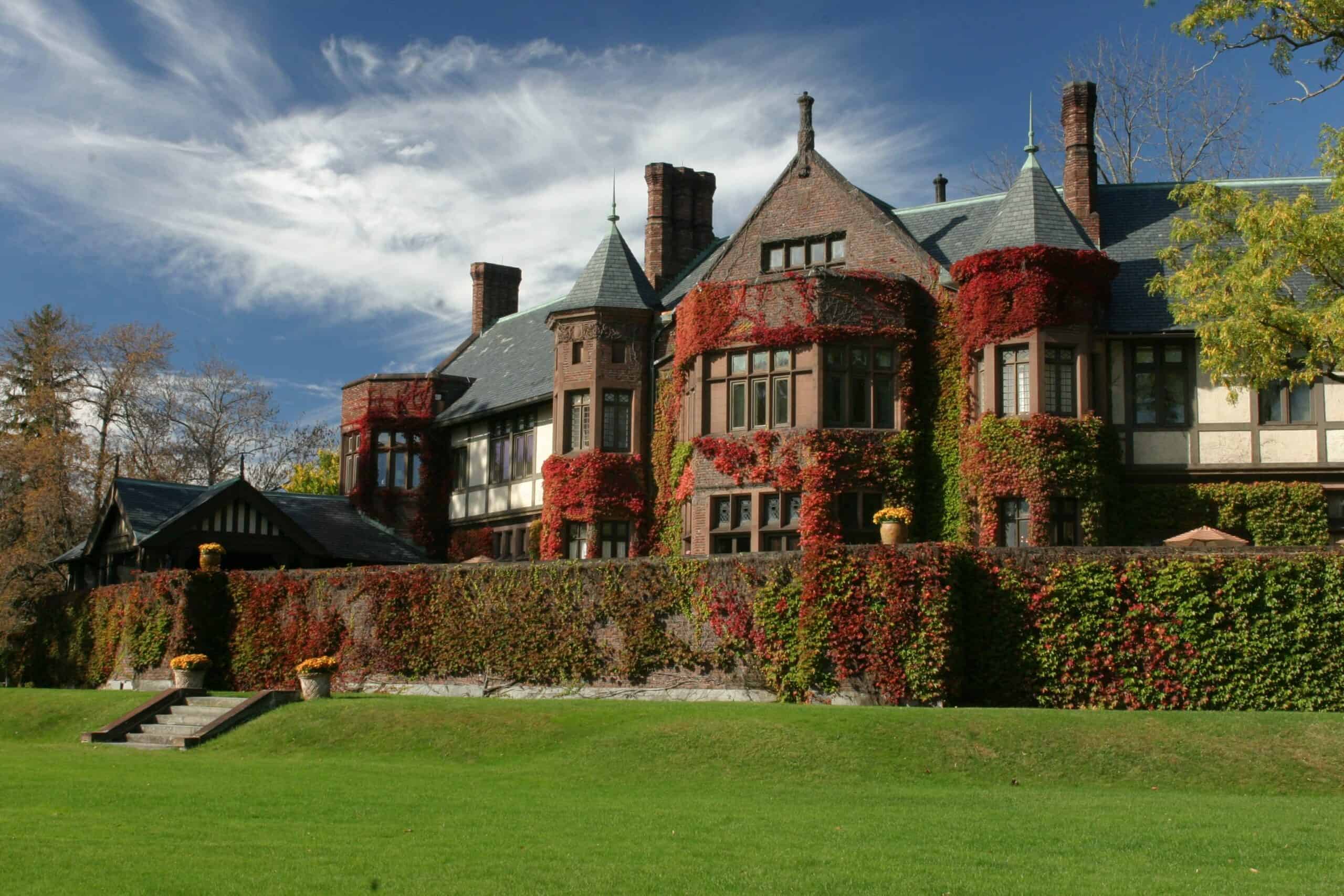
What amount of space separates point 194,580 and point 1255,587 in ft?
73.5

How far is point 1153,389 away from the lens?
30062 millimetres

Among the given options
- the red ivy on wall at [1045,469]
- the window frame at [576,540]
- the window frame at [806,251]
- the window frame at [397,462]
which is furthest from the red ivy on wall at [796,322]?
the window frame at [397,462]

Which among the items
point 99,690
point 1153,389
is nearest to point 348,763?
point 99,690

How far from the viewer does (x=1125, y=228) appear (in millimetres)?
32938

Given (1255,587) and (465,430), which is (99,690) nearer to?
(465,430)

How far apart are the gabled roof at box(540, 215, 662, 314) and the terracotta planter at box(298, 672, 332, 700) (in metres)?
12.5

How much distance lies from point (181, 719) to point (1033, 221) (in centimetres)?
1936

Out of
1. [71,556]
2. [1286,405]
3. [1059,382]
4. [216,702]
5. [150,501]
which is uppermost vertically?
[1059,382]

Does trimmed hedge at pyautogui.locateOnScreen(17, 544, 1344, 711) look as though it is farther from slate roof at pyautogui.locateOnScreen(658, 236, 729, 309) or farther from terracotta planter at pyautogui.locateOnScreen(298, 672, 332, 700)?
slate roof at pyautogui.locateOnScreen(658, 236, 729, 309)

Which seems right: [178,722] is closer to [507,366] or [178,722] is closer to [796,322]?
[796,322]

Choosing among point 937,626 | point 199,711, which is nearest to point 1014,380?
point 937,626

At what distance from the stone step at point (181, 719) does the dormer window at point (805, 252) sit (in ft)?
50.8

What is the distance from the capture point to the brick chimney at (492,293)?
48844 mm

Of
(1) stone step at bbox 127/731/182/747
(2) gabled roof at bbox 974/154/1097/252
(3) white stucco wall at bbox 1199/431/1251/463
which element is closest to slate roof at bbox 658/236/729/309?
(2) gabled roof at bbox 974/154/1097/252
